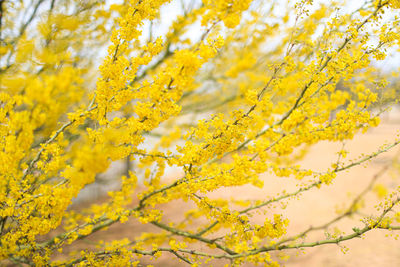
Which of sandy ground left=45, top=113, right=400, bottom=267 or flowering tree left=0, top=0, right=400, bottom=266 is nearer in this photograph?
flowering tree left=0, top=0, right=400, bottom=266

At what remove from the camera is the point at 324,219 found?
3.84 meters

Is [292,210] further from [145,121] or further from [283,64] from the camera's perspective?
[145,121]

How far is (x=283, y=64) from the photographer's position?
149 centimetres

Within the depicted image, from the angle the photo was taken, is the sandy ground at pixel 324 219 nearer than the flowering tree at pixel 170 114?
No

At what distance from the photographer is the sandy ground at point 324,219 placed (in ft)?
9.97

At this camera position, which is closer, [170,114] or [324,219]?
[170,114]

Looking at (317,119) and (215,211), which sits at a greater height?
(317,119)

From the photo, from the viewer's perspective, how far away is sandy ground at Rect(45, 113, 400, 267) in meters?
3.04

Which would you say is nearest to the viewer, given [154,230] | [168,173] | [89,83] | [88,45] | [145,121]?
[145,121]

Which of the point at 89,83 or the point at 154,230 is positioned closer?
the point at 89,83

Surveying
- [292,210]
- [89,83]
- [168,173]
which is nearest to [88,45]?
[89,83]

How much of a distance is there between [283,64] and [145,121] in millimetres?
808

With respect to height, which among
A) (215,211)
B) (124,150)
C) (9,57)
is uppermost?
(9,57)

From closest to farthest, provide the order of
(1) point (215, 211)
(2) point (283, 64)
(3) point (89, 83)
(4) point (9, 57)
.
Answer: (2) point (283, 64) < (1) point (215, 211) < (4) point (9, 57) < (3) point (89, 83)
